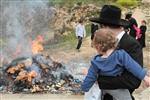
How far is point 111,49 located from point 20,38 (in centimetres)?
1242

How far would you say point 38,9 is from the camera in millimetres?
21625

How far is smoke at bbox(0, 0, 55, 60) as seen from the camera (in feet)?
57.4

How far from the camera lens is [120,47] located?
5059 mm

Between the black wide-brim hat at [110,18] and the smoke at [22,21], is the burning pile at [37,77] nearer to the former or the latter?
the smoke at [22,21]

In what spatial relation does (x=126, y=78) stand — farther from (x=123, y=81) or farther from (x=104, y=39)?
(x=104, y=39)

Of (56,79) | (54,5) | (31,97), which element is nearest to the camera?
(31,97)

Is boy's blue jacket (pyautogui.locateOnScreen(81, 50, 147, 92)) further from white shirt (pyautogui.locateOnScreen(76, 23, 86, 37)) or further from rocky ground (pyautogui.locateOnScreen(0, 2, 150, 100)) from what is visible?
white shirt (pyautogui.locateOnScreen(76, 23, 86, 37))

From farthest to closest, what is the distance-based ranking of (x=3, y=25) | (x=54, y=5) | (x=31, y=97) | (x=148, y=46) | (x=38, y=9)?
1. (x=54, y=5)
2. (x=38, y=9)
3. (x=3, y=25)
4. (x=148, y=46)
5. (x=31, y=97)

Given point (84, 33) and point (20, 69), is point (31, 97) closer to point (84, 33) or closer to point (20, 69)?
point (20, 69)

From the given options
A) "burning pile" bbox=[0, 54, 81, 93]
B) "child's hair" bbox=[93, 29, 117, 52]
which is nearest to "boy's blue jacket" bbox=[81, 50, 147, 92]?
"child's hair" bbox=[93, 29, 117, 52]

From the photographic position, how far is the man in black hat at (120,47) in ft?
16.2

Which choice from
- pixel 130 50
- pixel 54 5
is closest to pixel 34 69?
pixel 130 50

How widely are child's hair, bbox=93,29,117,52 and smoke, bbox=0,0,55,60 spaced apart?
1103 centimetres

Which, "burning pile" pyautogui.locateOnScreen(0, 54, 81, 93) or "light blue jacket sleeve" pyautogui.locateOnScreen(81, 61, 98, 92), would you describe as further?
"burning pile" pyautogui.locateOnScreen(0, 54, 81, 93)
